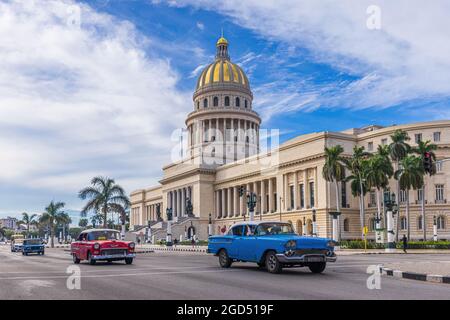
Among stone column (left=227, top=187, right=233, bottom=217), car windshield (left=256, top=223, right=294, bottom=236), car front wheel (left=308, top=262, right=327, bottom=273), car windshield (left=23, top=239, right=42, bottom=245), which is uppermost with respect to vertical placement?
stone column (left=227, top=187, right=233, bottom=217)

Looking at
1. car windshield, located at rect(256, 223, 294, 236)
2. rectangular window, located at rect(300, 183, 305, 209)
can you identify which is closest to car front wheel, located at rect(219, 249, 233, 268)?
car windshield, located at rect(256, 223, 294, 236)

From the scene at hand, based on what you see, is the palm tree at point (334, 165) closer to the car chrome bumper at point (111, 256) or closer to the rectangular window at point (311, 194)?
the rectangular window at point (311, 194)

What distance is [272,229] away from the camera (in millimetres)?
18641

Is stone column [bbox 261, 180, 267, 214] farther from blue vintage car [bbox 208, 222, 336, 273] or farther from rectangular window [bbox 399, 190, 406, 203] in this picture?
blue vintage car [bbox 208, 222, 336, 273]

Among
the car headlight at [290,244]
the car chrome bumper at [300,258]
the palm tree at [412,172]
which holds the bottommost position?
the car chrome bumper at [300,258]

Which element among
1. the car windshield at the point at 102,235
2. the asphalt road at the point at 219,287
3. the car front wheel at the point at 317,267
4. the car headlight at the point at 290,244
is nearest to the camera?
the asphalt road at the point at 219,287

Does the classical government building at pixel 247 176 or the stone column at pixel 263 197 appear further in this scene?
the stone column at pixel 263 197

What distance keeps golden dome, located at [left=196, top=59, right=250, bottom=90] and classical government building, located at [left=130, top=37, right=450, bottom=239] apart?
0.73ft

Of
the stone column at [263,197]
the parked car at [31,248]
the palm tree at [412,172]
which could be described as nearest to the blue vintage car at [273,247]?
the parked car at [31,248]

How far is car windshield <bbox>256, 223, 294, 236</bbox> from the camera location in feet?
60.9

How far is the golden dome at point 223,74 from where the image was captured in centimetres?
11725

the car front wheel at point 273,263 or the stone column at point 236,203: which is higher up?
the stone column at point 236,203

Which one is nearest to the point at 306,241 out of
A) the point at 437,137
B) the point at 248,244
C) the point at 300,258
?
the point at 300,258
